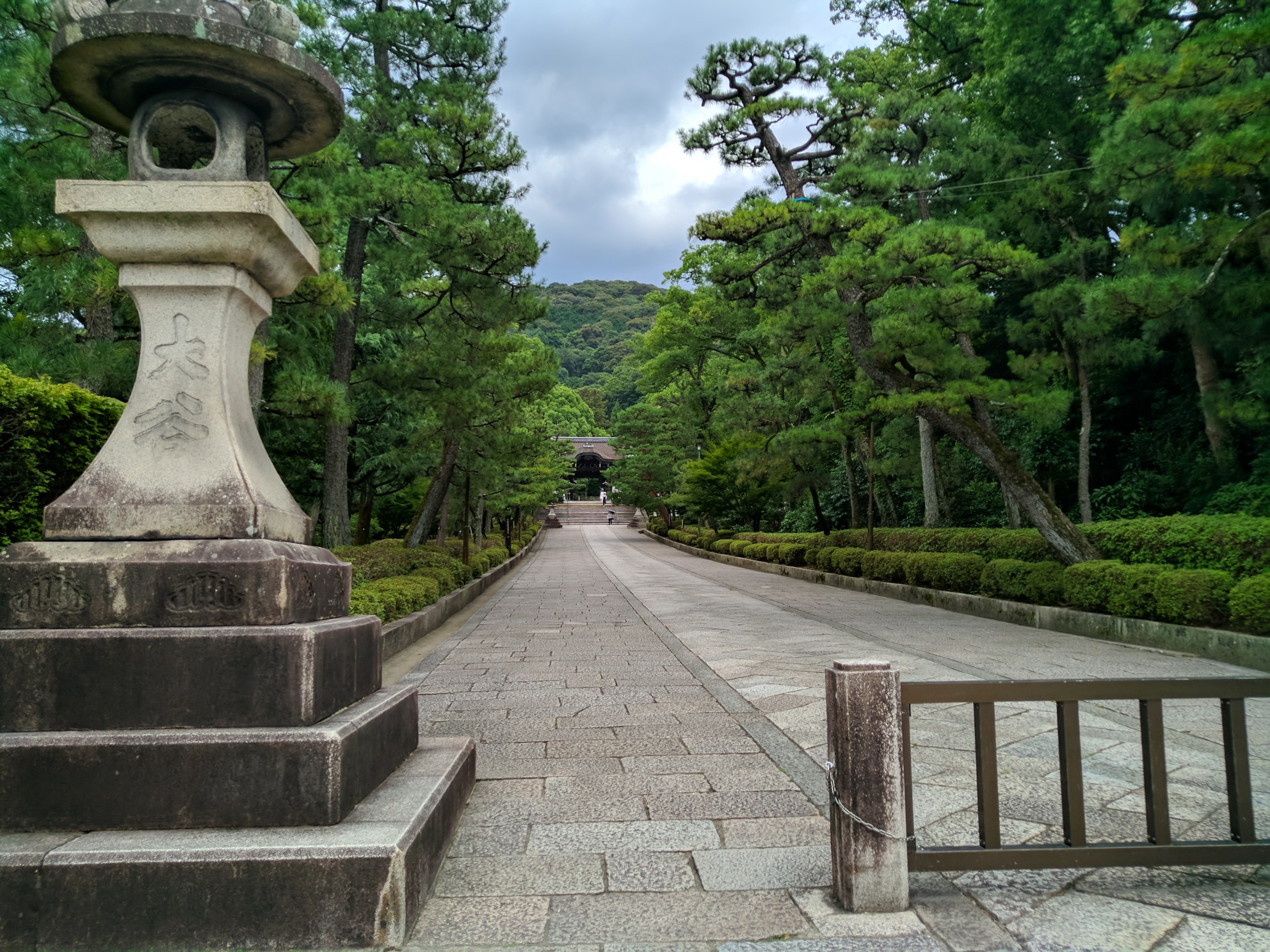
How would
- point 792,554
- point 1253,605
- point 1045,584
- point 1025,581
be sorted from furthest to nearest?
point 792,554
point 1025,581
point 1045,584
point 1253,605

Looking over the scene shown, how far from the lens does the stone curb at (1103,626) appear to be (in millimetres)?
A: 6305

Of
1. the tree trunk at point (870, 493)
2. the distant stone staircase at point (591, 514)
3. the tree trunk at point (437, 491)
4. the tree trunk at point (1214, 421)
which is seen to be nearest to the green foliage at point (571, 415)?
the distant stone staircase at point (591, 514)

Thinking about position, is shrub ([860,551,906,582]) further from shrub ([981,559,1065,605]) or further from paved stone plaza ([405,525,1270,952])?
paved stone plaza ([405,525,1270,952])

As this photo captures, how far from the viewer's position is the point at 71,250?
648 cm


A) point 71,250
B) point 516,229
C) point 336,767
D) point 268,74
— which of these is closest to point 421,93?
point 516,229

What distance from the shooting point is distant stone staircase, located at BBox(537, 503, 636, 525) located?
6034 cm

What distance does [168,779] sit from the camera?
2.41 metres

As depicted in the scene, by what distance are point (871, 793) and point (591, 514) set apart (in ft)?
199

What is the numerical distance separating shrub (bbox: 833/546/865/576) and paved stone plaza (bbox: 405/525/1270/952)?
23.3ft

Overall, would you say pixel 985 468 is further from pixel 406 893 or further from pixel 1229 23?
pixel 406 893

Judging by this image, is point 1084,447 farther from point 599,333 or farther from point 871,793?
point 599,333

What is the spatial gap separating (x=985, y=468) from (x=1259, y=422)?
801cm

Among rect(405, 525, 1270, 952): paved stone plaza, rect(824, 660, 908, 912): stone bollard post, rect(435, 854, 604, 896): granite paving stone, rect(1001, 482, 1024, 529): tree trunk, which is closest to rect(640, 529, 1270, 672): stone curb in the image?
rect(405, 525, 1270, 952): paved stone plaza

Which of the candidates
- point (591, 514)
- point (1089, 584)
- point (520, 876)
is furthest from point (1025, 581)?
point (591, 514)
